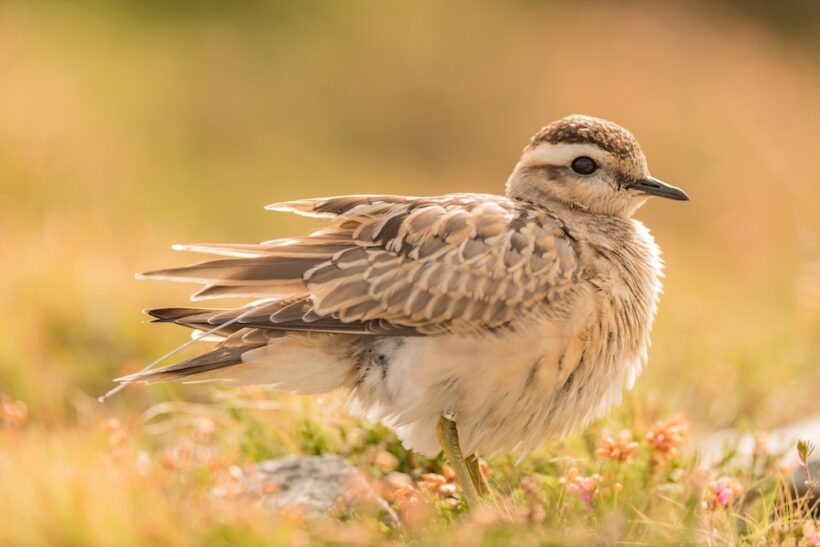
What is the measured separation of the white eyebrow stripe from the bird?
1.50ft

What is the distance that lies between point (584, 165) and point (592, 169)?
0.16 feet

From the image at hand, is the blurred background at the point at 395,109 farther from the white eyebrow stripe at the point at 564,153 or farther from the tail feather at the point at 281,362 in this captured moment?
the tail feather at the point at 281,362

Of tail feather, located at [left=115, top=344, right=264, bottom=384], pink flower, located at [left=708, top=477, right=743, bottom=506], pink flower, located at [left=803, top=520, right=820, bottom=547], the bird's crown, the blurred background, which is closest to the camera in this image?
pink flower, located at [left=803, top=520, right=820, bottom=547]

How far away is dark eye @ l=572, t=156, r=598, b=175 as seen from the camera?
20.4 feet

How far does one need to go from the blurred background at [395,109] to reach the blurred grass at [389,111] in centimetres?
3

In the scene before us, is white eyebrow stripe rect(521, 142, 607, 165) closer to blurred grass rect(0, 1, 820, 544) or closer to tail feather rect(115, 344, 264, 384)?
tail feather rect(115, 344, 264, 384)

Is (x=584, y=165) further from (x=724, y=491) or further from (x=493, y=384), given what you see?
(x=724, y=491)

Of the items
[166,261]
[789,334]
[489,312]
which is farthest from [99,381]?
[789,334]

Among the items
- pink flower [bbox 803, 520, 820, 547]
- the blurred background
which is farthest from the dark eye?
the blurred background

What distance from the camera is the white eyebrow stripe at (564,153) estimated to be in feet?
20.3

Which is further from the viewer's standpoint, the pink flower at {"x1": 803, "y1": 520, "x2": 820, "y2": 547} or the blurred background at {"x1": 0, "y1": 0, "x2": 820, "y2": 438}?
the blurred background at {"x1": 0, "y1": 0, "x2": 820, "y2": 438}

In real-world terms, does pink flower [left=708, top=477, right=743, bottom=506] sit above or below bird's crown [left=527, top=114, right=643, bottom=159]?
below

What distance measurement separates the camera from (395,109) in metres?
16.5

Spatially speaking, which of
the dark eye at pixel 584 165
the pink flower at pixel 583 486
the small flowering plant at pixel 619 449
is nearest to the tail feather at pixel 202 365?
the pink flower at pixel 583 486
